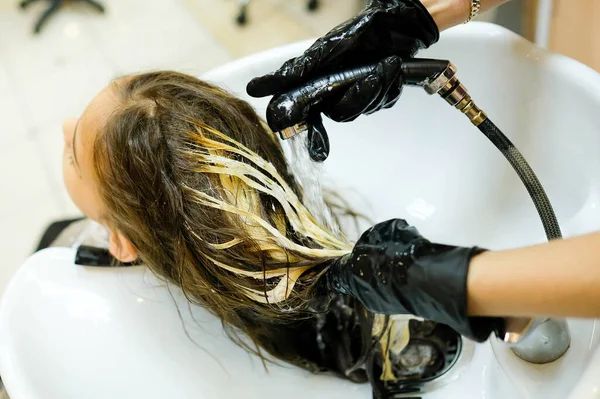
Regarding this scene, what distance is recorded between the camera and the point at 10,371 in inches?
37.9

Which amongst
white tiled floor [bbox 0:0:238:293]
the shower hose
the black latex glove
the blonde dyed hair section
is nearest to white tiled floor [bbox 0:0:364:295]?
white tiled floor [bbox 0:0:238:293]

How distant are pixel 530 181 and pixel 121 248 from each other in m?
0.68

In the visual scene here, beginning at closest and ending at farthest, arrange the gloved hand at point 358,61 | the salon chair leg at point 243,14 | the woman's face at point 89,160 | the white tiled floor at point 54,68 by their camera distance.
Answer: the gloved hand at point 358,61
the woman's face at point 89,160
the white tiled floor at point 54,68
the salon chair leg at point 243,14

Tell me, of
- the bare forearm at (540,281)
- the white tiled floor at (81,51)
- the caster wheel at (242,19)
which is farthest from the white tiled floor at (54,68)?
the bare forearm at (540,281)

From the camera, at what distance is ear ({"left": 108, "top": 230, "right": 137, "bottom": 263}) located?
3.35 feet

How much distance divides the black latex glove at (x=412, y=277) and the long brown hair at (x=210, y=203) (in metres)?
0.13

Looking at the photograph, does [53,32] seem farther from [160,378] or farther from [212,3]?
[160,378]

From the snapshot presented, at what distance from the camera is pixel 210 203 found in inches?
32.7

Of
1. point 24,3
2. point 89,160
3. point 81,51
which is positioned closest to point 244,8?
point 81,51

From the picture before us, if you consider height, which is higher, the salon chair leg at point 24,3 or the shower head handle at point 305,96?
the salon chair leg at point 24,3

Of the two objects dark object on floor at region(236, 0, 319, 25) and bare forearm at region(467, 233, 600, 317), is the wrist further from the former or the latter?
dark object on floor at region(236, 0, 319, 25)

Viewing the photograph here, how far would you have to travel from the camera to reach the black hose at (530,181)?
89 cm

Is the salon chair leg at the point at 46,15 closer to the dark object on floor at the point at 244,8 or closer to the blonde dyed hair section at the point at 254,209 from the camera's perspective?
the dark object on floor at the point at 244,8

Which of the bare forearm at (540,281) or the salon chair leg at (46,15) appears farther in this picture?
the salon chair leg at (46,15)
